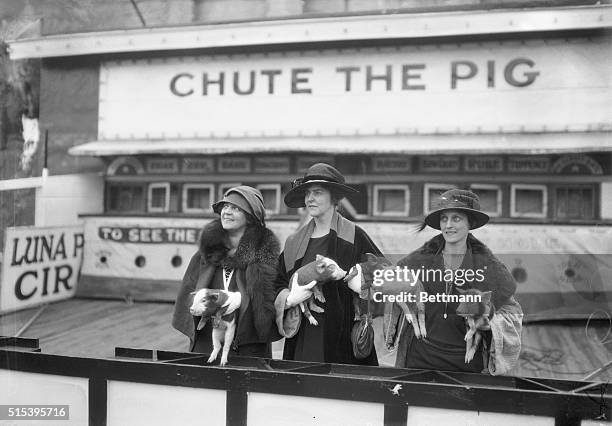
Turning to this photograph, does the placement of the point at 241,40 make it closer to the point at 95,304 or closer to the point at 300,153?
the point at 300,153

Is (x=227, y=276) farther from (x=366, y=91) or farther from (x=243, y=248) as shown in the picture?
(x=366, y=91)

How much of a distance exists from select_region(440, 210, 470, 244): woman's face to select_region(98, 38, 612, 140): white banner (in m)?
0.64

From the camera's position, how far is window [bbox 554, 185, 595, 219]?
2.60 meters

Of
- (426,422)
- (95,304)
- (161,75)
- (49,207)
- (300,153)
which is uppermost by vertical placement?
(161,75)

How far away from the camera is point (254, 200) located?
2268 mm

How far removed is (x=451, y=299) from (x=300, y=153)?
42.4 inches

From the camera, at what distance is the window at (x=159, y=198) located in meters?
2.97

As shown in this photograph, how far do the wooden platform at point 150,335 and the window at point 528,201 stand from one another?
19.6 inches

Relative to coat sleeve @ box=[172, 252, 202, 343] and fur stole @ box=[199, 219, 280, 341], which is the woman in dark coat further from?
coat sleeve @ box=[172, 252, 202, 343]

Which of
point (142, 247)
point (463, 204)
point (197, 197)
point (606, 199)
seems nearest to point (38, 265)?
point (142, 247)

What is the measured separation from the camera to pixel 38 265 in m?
2.82

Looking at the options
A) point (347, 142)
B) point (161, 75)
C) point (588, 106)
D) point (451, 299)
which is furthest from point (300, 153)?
point (588, 106)

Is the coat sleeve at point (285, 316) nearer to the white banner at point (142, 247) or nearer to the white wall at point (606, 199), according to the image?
the white banner at point (142, 247)

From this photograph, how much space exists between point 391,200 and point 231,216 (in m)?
0.87
